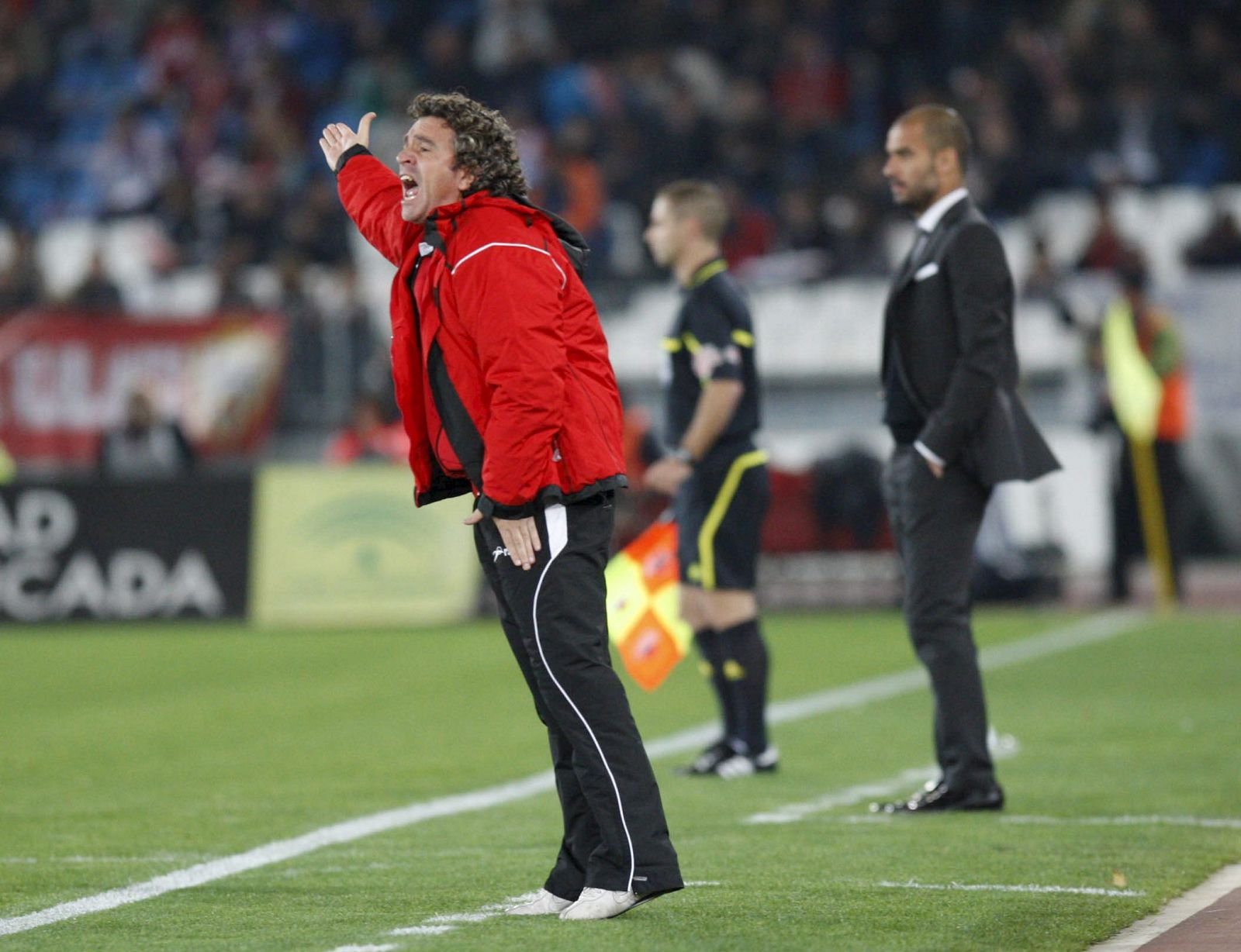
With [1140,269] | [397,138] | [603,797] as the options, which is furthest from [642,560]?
[397,138]

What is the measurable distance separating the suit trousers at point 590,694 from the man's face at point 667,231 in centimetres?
343

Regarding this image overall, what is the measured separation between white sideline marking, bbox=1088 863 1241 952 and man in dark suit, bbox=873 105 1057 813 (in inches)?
51.1

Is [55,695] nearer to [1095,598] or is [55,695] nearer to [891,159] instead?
[891,159]

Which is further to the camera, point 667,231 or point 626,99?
point 626,99

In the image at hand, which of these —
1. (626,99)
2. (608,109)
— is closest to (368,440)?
(626,99)

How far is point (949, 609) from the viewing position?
7035 millimetres

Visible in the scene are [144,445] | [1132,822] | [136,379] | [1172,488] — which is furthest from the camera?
[136,379]

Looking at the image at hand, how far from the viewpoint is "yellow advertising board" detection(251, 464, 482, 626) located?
16156mm

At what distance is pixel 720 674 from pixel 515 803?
1.26 meters

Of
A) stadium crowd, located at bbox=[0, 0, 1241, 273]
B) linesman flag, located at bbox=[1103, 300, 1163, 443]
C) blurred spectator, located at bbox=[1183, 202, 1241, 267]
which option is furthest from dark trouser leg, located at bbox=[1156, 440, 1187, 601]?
stadium crowd, located at bbox=[0, 0, 1241, 273]

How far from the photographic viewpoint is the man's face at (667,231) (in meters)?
8.34

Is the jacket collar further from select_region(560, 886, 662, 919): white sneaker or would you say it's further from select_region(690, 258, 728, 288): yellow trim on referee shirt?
select_region(560, 886, 662, 919): white sneaker

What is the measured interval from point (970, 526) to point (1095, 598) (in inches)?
432

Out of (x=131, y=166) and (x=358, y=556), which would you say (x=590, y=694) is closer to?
(x=358, y=556)
